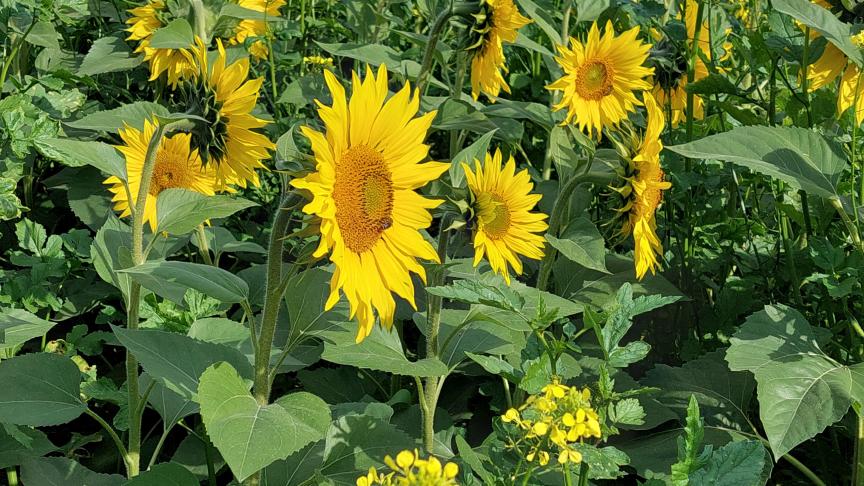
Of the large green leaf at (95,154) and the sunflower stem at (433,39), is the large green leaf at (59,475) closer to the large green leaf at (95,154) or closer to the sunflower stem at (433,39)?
the large green leaf at (95,154)

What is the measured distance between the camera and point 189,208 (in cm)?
175

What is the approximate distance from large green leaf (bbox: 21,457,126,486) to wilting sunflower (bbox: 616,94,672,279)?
120 centimetres

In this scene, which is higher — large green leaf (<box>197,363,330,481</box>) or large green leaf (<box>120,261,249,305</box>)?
large green leaf (<box>120,261,249,305</box>)

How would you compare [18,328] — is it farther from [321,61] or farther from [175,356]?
[321,61]

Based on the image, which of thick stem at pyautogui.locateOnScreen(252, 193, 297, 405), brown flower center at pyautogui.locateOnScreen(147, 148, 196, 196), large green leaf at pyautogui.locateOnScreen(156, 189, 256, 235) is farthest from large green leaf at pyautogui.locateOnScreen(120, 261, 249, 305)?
brown flower center at pyautogui.locateOnScreen(147, 148, 196, 196)

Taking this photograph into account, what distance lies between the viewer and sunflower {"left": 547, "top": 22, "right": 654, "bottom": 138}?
2406 mm

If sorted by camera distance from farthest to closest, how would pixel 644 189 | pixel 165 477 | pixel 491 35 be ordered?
1. pixel 491 35
2. pixel 644 189
3. pixel 165 477

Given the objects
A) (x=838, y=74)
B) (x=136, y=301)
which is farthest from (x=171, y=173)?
(x=838, y=74)

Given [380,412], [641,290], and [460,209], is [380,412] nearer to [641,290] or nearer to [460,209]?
[460,209]

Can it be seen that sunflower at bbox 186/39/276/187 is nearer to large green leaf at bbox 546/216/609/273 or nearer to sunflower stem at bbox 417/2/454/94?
sunflower stem at bbox 417/2/454/94

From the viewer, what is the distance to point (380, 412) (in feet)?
5.82

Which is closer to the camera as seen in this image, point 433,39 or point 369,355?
point 369,355

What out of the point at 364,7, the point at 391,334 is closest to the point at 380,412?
the point at 391,334

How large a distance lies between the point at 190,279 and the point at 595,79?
4.48 ft
